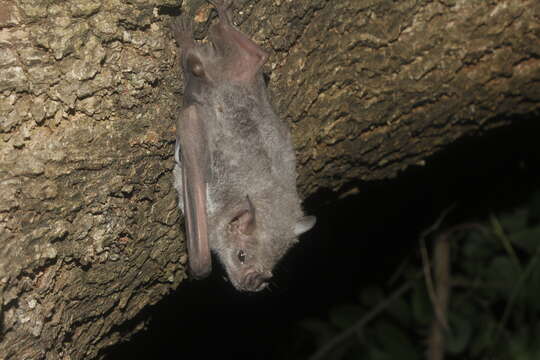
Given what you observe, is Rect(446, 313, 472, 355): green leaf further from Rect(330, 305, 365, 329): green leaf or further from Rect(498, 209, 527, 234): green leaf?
Rect(498, 209, 527, 234): green leaf

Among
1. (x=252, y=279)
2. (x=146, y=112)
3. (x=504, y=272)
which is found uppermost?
(x=146, y=112)

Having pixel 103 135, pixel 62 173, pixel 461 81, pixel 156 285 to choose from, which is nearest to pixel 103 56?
pixel 103 135

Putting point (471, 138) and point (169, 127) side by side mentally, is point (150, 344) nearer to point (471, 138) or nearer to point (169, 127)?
point (169, 127)

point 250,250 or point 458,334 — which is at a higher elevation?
point 250,250

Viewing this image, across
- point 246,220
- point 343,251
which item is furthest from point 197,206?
point 343,251

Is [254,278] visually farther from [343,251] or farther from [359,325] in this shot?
[359,325]

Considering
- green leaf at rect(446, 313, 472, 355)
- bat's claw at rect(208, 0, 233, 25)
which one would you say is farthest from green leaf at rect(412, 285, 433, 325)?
bat's claw at rect(208, 0, 233, 25)
